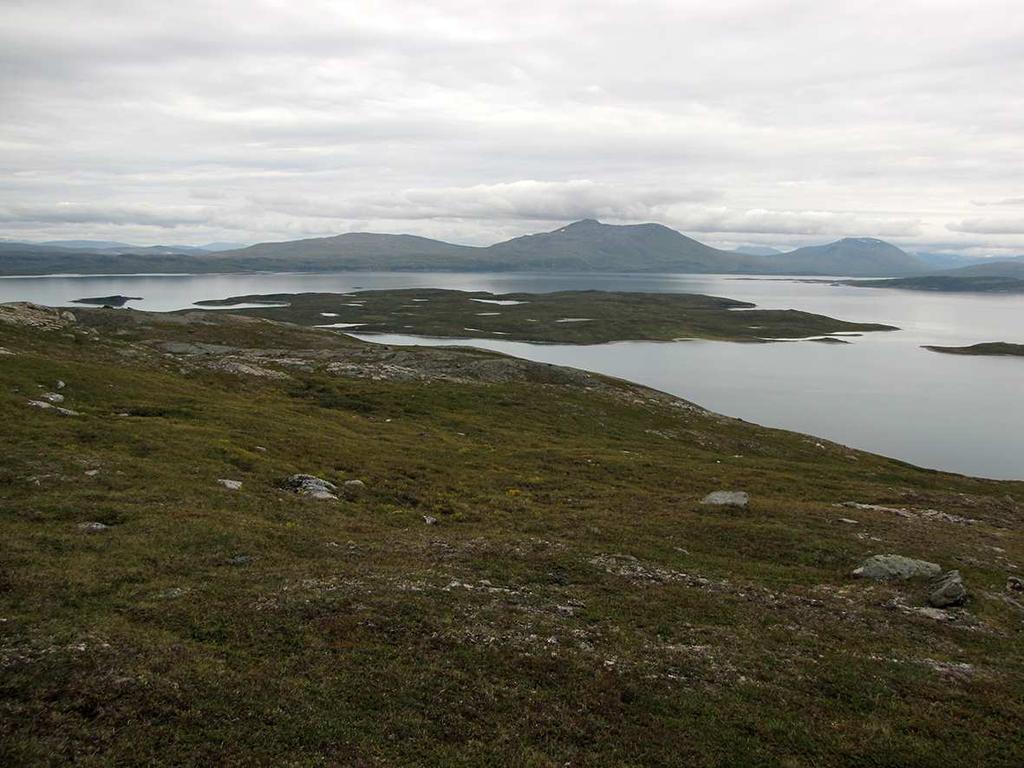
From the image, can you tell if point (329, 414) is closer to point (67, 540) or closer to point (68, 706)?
point (67, 540)

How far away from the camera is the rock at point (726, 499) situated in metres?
36.5

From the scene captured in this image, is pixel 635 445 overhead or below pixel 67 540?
below

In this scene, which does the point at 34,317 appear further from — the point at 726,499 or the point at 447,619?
the point at 726,499

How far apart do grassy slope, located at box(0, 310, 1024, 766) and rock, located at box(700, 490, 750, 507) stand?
4.06 ft

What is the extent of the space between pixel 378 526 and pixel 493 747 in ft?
52.9

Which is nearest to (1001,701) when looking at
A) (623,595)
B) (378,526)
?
(623,595)

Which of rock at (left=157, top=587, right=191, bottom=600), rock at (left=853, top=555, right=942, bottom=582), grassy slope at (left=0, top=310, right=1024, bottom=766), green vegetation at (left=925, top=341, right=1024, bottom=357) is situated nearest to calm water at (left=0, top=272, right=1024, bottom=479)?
green vegetation at (left=925, top=341, right=1024, bottom=357)

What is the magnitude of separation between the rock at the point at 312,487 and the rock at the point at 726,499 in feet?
71.5

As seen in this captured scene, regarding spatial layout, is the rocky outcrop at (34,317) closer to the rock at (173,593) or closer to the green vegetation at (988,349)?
the rock at (173,593)

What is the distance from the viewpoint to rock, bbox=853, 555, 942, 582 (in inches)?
1046

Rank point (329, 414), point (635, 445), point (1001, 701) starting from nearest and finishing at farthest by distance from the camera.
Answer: point (1001, 701)
point (329, 414)
point (635, 445)

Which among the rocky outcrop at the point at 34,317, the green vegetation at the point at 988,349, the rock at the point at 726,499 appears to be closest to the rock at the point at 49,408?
the rocky outcrop at the point at 34,317

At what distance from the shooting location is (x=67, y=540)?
21.2m

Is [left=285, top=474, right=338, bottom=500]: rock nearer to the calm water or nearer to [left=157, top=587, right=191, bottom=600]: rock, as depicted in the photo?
[left=157, top=587, right=191, bottom=600]: rock
